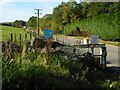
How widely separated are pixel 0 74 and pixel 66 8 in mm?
71345

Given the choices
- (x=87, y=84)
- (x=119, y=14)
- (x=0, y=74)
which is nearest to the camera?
(x=0, y=74)

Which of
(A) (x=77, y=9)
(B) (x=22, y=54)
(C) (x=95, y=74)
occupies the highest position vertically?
(A) (x=77, y=9)

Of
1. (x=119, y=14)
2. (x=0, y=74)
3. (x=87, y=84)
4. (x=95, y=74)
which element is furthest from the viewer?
(x=119, y=14)

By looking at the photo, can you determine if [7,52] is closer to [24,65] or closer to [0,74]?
[24,65]

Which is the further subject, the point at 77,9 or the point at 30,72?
the point at 77,9

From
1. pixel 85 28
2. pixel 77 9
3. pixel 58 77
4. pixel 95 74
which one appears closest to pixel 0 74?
pixel 58 77

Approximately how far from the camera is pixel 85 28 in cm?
5012

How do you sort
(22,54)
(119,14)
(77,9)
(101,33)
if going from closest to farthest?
(22,54) < (119,14) < (101,33) < (77,9)

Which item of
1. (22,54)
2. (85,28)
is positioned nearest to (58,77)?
(22,54)

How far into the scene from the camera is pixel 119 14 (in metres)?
36.5

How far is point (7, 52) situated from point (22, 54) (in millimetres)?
474

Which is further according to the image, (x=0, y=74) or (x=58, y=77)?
(x=58, y=77)

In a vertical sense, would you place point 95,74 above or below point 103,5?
below

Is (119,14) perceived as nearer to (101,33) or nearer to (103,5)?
(101,33)
